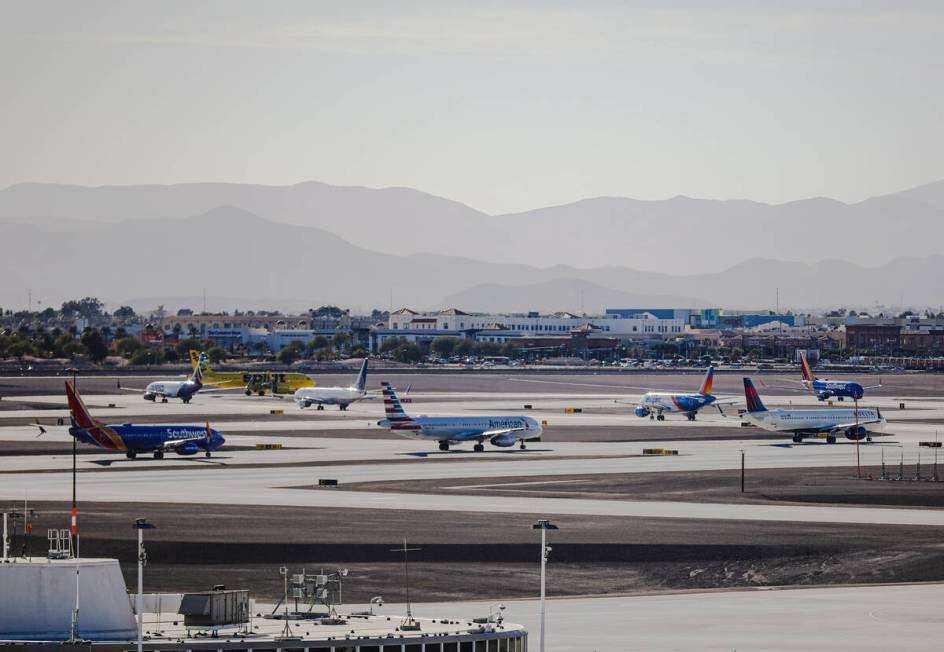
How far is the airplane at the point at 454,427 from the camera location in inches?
5251

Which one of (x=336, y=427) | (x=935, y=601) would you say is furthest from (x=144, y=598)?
(x=336, y=427)

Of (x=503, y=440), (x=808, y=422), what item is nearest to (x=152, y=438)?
(x=503, y=440)

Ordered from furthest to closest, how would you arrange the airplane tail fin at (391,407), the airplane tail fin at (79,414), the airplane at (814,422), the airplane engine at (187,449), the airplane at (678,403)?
the airplane at (678,403) < the airplane at (814,422) < the airplane tail fin at (391,407) < the airplane engine at (187,449) < the airplane tail fin at (79,414)

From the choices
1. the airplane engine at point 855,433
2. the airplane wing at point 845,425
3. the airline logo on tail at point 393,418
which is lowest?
the airplane engine at point 855,433

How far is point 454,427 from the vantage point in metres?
135

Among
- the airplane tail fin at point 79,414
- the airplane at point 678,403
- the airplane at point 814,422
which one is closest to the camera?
the airplane tail fin at point 79,414

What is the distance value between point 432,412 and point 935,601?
134213 mm

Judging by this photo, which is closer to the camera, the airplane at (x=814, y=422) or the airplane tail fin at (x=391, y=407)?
the airplane tail fin at (x=391, y=407)

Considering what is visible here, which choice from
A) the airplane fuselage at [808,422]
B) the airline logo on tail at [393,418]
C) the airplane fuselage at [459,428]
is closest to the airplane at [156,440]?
the airline logo on tail at [393,418]

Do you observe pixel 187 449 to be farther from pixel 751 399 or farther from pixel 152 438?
pixel 751 399

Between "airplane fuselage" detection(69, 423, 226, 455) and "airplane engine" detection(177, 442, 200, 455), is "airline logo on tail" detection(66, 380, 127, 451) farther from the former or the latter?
"airplane engine" detection(177, 442, 200, 455)

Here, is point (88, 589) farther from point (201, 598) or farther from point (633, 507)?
point (633, 507)

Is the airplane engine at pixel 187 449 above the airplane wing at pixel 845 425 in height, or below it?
below

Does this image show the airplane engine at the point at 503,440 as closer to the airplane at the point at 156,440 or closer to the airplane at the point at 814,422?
the airplane at the point at 156,440
